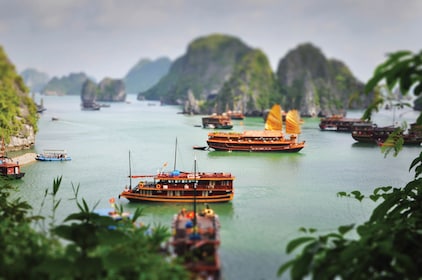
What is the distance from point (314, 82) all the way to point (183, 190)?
9800cm

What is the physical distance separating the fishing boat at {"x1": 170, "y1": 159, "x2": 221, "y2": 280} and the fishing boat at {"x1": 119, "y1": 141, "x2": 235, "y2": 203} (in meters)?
9.56

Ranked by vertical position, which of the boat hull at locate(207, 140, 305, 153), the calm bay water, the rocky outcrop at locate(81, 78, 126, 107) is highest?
the rocky outcrop at locate(81, 78, 126, 107)

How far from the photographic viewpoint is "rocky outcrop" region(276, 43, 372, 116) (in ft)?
316

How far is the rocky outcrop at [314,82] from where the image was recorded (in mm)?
96188

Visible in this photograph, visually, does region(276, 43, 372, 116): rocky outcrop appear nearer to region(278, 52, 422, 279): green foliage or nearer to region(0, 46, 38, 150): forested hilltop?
region(0, 46, 38, 150): forested hilltop

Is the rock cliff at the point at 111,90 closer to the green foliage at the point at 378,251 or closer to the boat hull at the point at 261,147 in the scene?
the boat hull at the point at 261,147

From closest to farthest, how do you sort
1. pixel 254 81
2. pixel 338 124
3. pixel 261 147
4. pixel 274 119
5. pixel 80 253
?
pixel 80 253 → pixel 261 147 → pixel 274 119 → pixel 338 124 → pixel 254 81

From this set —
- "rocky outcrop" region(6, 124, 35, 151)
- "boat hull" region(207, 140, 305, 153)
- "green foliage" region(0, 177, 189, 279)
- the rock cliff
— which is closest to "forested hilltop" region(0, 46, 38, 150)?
"rocky outcrop" region(6, 124, 35, 151)

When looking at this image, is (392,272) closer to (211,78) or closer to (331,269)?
(331,269)

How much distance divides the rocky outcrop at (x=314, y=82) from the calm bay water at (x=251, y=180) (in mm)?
49310

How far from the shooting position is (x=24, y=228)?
705 cm

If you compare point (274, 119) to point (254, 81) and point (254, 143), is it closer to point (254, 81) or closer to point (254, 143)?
point (254, 143)

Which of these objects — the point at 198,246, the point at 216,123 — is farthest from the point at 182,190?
the point at 216,123

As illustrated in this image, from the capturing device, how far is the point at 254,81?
105 metres
